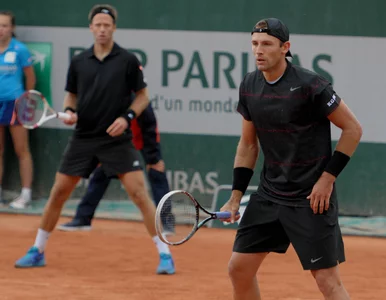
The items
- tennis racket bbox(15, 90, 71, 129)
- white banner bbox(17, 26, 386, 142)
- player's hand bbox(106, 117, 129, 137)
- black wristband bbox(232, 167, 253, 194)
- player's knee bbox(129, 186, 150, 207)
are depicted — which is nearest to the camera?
black wristband bbox(232, 167, 253, 194)

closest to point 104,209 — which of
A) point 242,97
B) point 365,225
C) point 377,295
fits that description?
point 365,225

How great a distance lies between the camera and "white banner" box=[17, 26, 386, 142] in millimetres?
8727

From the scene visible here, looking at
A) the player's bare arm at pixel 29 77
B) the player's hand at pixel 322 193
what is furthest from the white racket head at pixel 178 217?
the player's bare arm at pixel 29 77

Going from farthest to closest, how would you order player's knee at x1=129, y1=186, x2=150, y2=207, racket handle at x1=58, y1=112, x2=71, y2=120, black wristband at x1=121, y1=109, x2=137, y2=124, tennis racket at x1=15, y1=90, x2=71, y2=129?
tennis racket at x1=15, y1=90, x2=71, y2=129
player's knee at x1=129, y1=186, x2=150, y2=207
black wristband at x1=121, y1=109, x2=137, y2=124
racket handle at x1=58, y1=112, x2=71, y2=120

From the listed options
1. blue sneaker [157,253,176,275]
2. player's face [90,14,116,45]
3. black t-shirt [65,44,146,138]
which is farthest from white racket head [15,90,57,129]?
blue sneaker [157,253,176,275]

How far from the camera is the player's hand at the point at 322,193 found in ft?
15.5

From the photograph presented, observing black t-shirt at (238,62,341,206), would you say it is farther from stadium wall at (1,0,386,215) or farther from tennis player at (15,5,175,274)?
stadium wall at (1,0,386,215)

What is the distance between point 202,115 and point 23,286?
299 cm

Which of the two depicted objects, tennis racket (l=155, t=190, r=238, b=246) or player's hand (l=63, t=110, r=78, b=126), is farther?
player's hand (l=63, t=110, r=78, b=126)

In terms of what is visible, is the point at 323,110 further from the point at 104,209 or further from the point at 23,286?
the point at 104,209

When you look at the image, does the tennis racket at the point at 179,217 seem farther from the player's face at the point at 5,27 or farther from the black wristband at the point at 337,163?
the player's face at the point at 5,27

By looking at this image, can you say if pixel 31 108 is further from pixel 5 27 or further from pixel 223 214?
pixel 223 214

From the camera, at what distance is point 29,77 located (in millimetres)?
9508

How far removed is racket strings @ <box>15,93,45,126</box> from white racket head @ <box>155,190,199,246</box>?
2.17 metres
